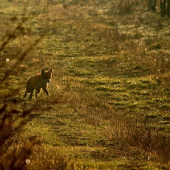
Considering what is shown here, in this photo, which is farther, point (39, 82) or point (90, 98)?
point (90, 98)

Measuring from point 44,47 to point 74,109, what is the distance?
1121 centimetres

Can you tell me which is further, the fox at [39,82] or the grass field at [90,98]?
the fox at [39,82]

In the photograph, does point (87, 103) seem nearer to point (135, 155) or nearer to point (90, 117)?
point (90, 117)

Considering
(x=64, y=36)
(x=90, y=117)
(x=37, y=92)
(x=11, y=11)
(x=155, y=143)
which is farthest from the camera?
(x=11, y=11)

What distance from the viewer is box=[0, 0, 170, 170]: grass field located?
920cm

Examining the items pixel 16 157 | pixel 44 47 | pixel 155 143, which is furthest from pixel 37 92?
pixel 44 47

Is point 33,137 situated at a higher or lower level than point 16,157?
lower

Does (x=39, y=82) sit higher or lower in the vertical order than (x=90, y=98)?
higher

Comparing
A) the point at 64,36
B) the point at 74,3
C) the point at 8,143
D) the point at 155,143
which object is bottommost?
the point at 74,3

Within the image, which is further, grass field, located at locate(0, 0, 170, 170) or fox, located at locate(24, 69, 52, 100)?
fox, located at locate(24, 69, 52, 100)

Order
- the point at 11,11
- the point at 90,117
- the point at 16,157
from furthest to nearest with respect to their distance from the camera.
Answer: the point at 11,11 < the point at 90,117 < the point at 16,157

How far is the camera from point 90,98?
48.9 feet

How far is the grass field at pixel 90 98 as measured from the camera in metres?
9.20

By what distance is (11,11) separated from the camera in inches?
1499
